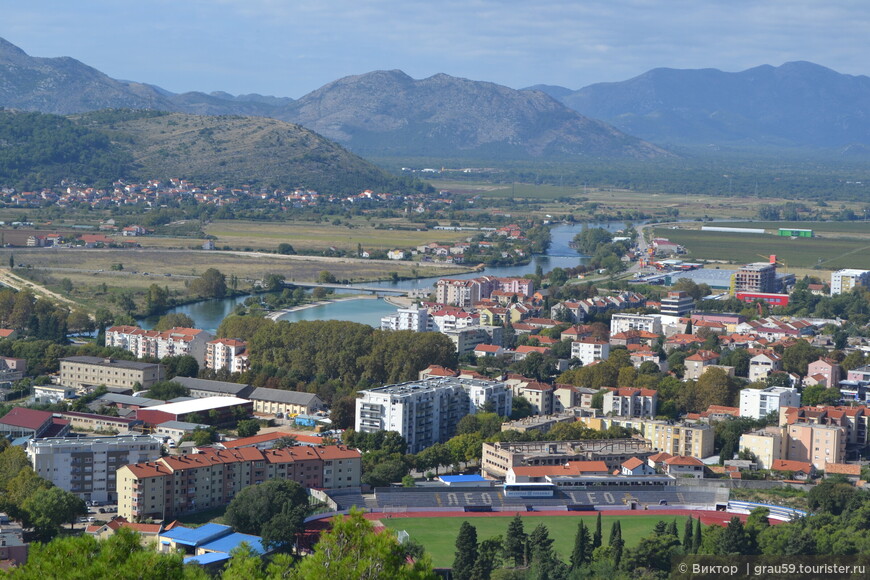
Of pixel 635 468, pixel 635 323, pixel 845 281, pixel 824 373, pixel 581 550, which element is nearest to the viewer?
pixel 581 550

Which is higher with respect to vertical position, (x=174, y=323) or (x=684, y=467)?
(x=174, y=323)

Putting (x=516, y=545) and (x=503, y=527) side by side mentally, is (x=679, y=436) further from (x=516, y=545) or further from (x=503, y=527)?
(x=516, y=545)

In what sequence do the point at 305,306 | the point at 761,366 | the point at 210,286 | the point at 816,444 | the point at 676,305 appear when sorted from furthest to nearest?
the point at 210,286, the point at 305,306, the point at 676,305, the point at 761,366, the point at 816,444

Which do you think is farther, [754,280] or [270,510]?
[754,280]

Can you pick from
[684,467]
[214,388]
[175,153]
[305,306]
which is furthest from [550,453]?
[175,153]

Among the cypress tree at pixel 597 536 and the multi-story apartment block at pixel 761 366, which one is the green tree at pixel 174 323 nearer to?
the multi-story apartment block at pixel 761 366

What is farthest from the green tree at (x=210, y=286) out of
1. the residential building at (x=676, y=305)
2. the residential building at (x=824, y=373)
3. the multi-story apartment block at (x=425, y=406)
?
the residential building at (x=824, y=373)

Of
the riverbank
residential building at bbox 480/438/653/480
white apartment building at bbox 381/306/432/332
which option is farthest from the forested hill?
residential building at bbox 480/438/653/480

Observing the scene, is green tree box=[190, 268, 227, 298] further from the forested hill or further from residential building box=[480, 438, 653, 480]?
the forested hill

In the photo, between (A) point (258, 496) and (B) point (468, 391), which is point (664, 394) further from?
(A) point (258, 496)
